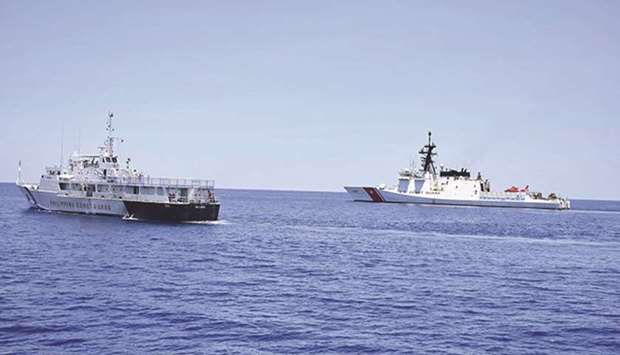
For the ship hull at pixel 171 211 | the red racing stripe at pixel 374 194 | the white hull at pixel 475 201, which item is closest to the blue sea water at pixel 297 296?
the ship hull at pixel 171 211

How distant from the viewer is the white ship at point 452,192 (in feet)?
517

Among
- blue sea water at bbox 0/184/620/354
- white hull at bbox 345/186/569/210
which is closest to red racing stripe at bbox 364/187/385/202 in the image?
white hull at bbox 345/186/569/210

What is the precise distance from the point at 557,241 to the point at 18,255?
56.3m

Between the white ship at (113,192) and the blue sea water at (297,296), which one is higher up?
the white ship at (113,192)

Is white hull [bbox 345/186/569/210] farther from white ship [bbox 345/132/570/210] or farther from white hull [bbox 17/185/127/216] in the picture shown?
white hull [bbox 17/185/127/216]

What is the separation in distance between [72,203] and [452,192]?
10130 cm

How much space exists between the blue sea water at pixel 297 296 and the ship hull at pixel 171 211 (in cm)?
1473

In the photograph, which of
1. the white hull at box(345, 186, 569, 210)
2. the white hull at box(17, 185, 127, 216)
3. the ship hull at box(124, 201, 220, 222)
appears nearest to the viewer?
the ship hull at box(124, 201, 220, 222)

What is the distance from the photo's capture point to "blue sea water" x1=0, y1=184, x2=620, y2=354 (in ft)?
75.6

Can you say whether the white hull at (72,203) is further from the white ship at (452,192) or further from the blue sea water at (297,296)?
the white ship at (452,192)

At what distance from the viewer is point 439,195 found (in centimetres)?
15800

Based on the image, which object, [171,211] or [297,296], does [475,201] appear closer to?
[171,211]

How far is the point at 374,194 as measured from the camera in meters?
172

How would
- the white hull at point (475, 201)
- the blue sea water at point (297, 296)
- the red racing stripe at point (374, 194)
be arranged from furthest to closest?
1. the red racing stripe at point (374, 194)
2. the white hull at point (475, 201)
3. the blue sea water at point (297, 296)
